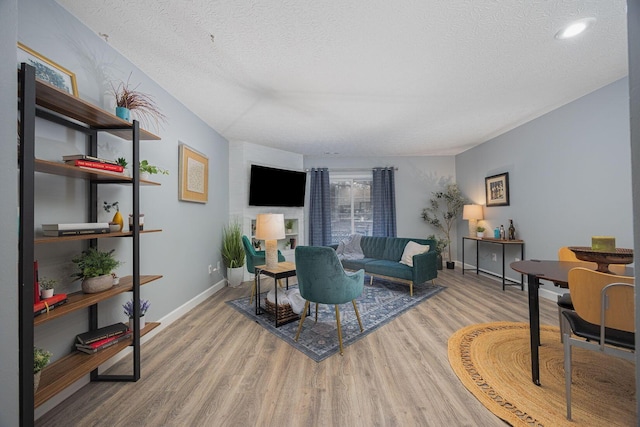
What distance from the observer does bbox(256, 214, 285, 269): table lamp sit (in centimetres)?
279

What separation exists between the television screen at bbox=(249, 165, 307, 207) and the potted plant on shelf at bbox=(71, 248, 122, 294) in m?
2.90

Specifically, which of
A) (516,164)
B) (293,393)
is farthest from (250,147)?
(516,164)

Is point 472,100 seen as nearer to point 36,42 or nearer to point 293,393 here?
point 293,393

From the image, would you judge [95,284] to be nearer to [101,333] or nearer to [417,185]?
[101,333]

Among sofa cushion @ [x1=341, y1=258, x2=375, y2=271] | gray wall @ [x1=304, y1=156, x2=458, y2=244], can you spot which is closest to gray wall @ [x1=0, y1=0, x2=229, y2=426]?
sofa cushion @ [x1=341, y1=258, x2=375, y2=271]

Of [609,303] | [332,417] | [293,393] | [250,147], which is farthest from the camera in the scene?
[250,147]

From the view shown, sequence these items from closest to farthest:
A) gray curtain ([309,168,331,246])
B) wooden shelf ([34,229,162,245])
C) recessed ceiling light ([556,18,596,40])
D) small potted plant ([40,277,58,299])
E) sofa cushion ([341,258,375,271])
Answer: wooden shelf ([34,229,162,245])
small potted plant ([40,277,58,299])
recessed ceiling light ([556,18,596,40])
sofa cushion ([341,258,375,271])
gray curtain ([309,168,331,246])

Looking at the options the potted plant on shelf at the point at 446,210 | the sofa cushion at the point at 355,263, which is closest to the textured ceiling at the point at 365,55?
the potted plant on shelf at the point at 446,210

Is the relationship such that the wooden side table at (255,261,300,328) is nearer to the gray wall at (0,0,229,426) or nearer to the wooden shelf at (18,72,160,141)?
the gray wall at (0,0,229,426)

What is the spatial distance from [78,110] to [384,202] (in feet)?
17.0

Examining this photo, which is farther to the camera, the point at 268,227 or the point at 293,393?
the point at 268,227

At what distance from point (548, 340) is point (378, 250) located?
2.62 meters

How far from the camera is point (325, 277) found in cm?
222

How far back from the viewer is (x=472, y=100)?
2.98 m
